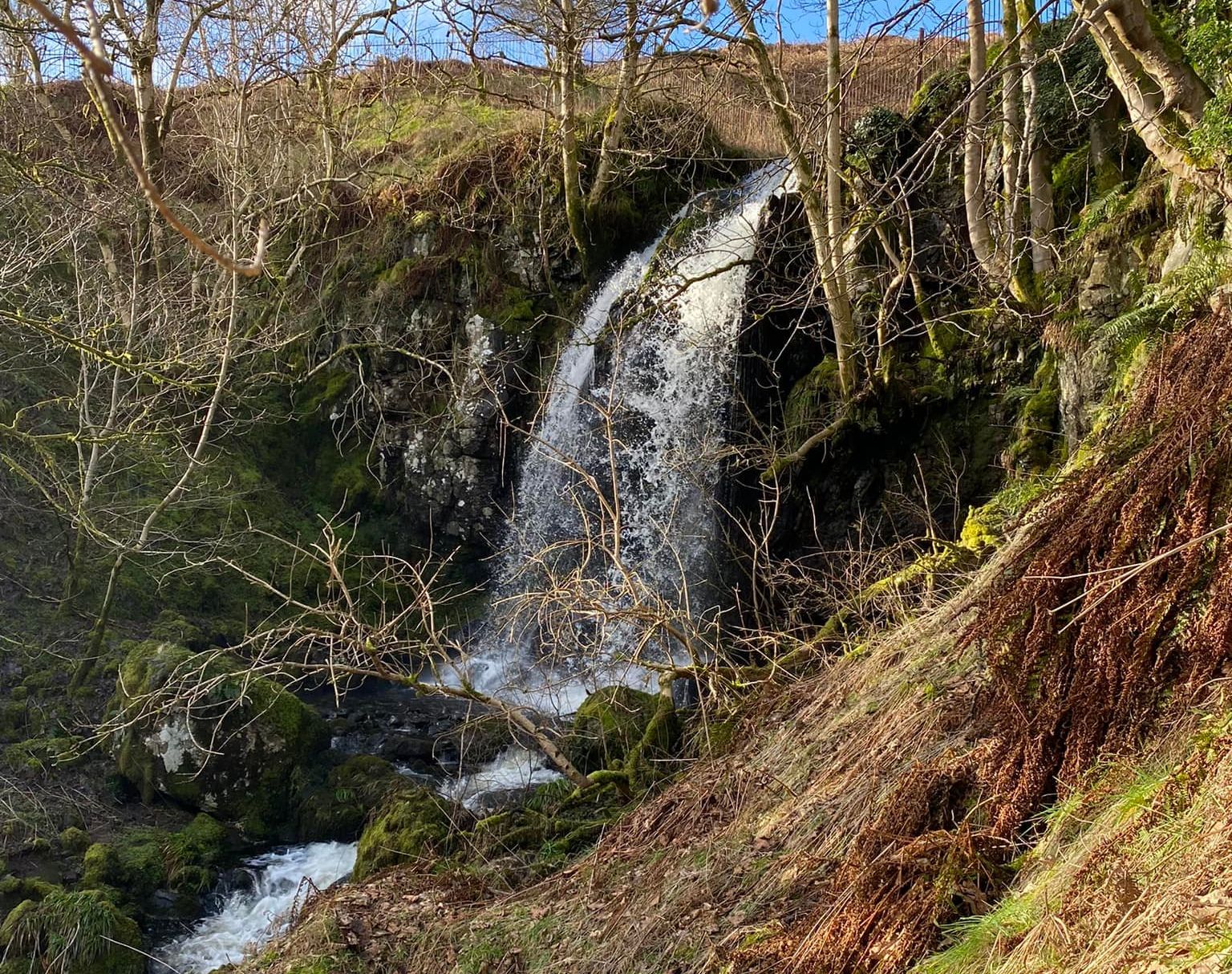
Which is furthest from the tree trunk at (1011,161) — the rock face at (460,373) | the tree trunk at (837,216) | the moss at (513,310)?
the moss at (513,310)

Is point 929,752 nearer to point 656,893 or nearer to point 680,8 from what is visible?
point 656,893

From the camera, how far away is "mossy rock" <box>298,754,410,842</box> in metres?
Answer: 8.69

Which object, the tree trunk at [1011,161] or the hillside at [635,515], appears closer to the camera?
the hillside at [635,515]

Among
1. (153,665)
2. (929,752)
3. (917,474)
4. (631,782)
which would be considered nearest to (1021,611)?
(929,752)

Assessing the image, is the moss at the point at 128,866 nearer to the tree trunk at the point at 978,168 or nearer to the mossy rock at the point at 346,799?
the mossy rock at the point at 346,799

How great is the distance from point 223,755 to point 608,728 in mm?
3911

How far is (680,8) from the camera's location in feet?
23.5

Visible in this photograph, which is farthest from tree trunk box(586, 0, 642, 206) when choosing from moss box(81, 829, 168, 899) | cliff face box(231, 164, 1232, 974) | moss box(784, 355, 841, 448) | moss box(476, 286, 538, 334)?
moss box(81, 829, 168, 899)

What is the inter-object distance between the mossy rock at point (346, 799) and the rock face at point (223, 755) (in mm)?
282

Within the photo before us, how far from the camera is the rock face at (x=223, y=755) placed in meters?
8.94

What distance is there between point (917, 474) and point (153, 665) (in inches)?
307

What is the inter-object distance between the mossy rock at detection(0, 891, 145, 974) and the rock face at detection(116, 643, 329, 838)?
5.85 feet

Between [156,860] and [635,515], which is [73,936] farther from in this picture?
[635,515]

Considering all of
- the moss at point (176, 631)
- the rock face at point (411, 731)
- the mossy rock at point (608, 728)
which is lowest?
the rock face at point (411, 731)
